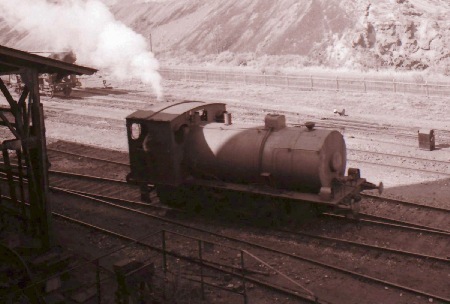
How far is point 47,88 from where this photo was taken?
36875mm

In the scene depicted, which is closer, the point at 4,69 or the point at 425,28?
the point at 4,69

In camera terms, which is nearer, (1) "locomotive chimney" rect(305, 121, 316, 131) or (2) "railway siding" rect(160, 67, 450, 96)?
(1) "locomotive chimney" rect(305, 121, 316, 131)

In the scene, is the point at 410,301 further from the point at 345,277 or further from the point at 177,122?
the point at 177,122

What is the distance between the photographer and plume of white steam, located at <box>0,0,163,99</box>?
28938 millimetres

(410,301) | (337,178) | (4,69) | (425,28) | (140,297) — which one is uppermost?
(425,28)

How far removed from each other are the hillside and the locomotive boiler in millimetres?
29733

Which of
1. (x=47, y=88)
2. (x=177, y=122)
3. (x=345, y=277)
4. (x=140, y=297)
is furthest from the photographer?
(x=47, y=88)

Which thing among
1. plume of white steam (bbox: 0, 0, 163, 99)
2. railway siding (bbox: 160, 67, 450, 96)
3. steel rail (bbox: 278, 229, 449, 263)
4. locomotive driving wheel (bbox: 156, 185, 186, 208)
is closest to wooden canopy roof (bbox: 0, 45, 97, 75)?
locomotive driving wheel (bbox: 156, 185, 186, 208)

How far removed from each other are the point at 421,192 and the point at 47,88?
30131 mm

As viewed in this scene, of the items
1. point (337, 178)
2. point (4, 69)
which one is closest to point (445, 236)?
point (337, 178)

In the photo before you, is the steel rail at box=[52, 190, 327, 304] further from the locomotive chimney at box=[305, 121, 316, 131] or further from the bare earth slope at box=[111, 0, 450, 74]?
the bare earth slope at box=[111, 0, 450, 74]

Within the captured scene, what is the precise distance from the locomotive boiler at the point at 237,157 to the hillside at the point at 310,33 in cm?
2973

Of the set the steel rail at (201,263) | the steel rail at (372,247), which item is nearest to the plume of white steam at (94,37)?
the steel rail at (201,263)

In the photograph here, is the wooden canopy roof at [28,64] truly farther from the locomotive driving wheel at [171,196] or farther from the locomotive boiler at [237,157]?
the locomotive driving wheel at [171,196]
